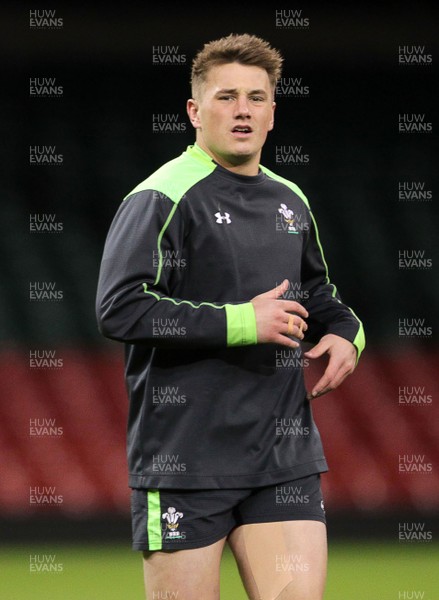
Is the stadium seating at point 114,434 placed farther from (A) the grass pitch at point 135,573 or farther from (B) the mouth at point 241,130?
(B) the mouth at point 241,130

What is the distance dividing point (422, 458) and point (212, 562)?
3717 millimetres

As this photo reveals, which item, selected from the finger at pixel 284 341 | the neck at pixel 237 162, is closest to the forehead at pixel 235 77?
the neck at pixel 237 162

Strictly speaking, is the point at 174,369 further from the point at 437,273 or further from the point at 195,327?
the point at 437,273

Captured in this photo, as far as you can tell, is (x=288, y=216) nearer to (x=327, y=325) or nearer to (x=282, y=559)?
(x=327, y=325)

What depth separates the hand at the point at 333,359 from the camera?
8.84ft

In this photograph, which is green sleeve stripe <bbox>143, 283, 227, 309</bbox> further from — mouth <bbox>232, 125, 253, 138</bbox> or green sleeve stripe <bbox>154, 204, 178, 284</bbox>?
mouth <bbox>232, 125, 253, 138</bbox>

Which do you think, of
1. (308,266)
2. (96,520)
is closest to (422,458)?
(96,520)

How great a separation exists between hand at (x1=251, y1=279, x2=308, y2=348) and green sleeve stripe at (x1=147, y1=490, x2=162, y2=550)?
425 millimetres

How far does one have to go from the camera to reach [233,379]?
2.64 metres

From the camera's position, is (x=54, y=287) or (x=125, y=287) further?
(x=54, y=287)

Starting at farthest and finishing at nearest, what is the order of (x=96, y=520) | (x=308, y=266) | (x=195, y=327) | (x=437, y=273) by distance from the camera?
(x=437, y=273), (x=96, y=520), (x=308, y=266), (x=195, y=327)

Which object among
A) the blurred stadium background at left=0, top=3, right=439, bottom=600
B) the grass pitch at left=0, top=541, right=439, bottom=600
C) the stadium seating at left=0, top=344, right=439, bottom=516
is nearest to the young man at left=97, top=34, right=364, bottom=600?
the grass pitch at left=0, top=541, right=439, bottom=600

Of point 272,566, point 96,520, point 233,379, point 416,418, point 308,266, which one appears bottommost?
point 96,520

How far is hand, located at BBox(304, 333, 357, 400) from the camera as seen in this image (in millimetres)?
2695
